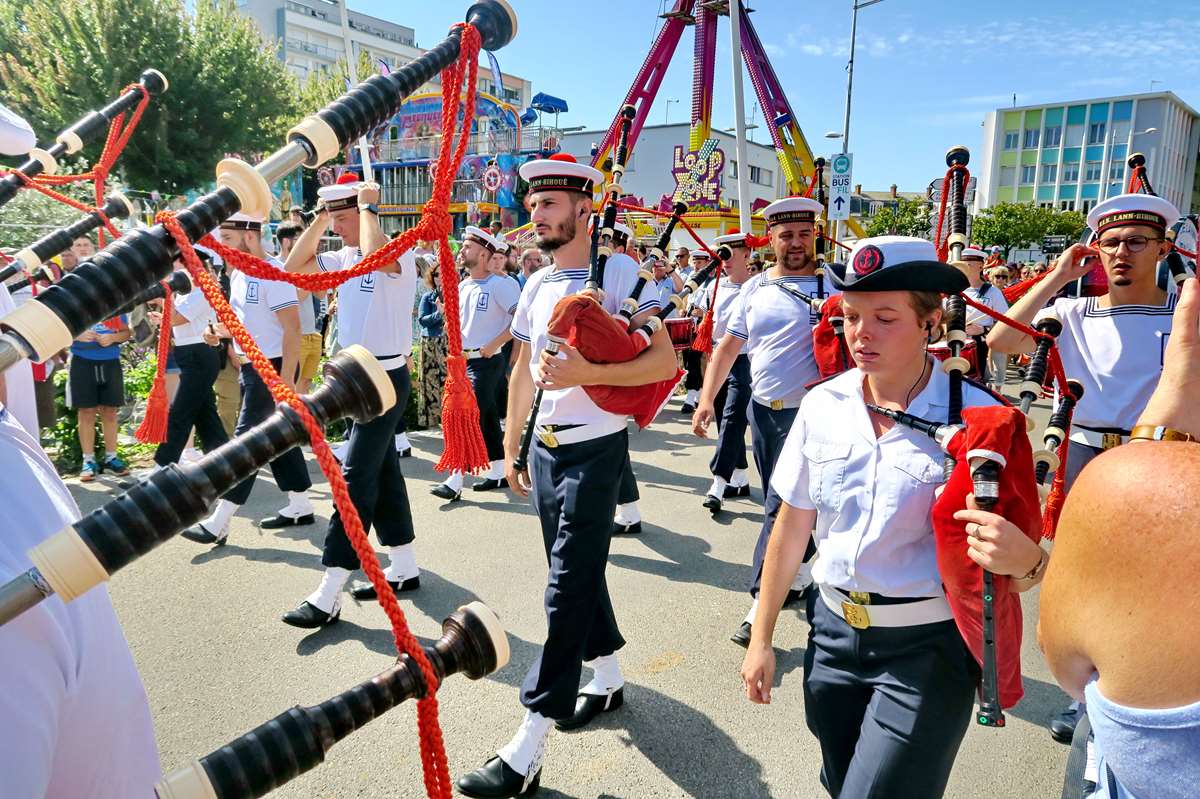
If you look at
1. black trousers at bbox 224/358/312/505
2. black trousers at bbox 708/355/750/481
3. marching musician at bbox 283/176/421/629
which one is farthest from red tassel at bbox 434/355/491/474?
black trousers at bbox 708/355/750/481

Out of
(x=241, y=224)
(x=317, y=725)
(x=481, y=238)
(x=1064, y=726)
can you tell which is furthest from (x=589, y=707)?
(x=481, y=238)

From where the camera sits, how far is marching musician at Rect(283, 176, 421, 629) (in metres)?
3.76

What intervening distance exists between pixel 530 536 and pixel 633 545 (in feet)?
2.49

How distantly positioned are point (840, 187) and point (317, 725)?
9091 mm

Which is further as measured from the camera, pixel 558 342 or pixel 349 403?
pixel 558 342

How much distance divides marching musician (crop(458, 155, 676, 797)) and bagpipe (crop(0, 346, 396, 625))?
1783 millimetres

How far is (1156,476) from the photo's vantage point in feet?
2.63

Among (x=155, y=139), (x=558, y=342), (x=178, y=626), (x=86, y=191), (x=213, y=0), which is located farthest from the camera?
(x=213, y=0)

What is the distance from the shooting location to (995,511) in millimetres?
1619

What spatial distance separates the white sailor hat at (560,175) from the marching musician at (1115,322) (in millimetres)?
2170

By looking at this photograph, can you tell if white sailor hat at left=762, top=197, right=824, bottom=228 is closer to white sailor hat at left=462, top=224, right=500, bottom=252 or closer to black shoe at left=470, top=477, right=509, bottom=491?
white sailor hat at left=462, top=224, right=500, bottom=252

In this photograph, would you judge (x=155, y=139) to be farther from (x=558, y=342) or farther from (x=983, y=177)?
(x=983, y=177)

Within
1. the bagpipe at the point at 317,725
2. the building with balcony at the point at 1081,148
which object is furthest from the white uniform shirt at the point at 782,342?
the building with balcony at the point at 1081,148

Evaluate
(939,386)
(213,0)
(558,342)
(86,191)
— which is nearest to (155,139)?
(213,0)
